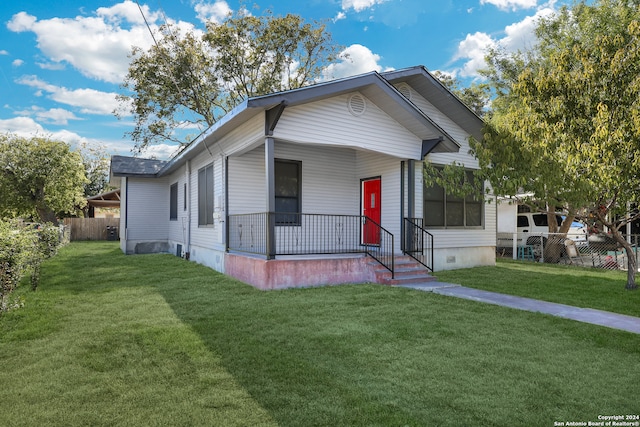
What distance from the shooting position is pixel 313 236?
1053 centimetres

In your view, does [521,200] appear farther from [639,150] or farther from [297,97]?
[297,97]

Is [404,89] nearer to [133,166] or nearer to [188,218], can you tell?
[188,218]

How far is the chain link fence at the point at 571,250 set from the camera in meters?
12.5

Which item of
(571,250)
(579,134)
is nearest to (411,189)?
(579,134)

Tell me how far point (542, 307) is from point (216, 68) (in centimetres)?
2120

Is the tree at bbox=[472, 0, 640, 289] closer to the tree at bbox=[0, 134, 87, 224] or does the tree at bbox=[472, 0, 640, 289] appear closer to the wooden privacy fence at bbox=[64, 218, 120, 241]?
the tree at bbox=[0, 134, 87, 224]

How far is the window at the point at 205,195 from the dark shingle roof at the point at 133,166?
212 inches

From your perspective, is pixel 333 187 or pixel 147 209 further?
pixel 147 209

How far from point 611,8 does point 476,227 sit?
8966mm

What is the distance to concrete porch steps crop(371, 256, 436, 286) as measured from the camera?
8.80 m

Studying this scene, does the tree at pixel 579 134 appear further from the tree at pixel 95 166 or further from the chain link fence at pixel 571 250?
the tree at pixel 95 166

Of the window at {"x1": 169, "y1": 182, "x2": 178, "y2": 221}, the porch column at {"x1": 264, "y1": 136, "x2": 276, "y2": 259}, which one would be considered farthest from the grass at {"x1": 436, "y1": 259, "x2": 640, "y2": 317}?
the window at {"x1": 169, "y1": 182, "x2": 178, "y2": 221}

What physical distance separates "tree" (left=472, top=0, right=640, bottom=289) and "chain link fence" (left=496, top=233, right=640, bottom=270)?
4204mm

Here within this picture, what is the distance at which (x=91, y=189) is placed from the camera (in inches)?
1619
